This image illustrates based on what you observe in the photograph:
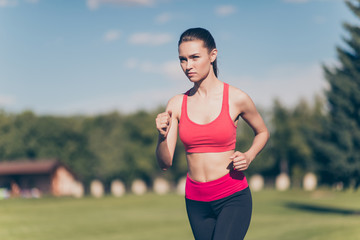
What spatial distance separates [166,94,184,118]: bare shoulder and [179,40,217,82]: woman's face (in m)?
0.32

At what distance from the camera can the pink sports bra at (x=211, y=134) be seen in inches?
187

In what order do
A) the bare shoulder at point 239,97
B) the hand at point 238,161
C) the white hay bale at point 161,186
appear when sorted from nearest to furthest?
the hand at point 238,161 → the bare shoulder at point 239,97 → the white hay bale at point 161,186

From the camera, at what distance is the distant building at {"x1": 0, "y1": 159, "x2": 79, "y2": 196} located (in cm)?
5647

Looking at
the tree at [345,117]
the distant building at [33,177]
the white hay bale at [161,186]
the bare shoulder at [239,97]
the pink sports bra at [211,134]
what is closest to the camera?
the pink sports bra at [211,134]

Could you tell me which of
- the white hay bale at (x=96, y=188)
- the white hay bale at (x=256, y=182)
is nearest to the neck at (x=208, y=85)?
the white hay bale at (x=256, y=182)

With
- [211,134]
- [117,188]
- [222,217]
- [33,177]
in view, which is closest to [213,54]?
[211,134]

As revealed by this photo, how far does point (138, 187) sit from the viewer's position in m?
77.2

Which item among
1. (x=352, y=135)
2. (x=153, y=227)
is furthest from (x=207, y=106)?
(x=352, y=135)

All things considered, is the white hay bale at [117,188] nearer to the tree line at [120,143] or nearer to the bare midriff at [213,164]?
the tree line at [120,143]

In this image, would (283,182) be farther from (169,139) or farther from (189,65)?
(189,65)

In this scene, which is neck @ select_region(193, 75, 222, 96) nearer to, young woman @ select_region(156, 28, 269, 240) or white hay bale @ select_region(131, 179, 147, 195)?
young woman @ select_region(156, 28, 269, 240)

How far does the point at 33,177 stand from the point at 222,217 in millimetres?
58431

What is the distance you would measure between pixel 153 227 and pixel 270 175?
5386cm

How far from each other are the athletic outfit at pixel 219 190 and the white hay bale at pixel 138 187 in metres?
72.2
